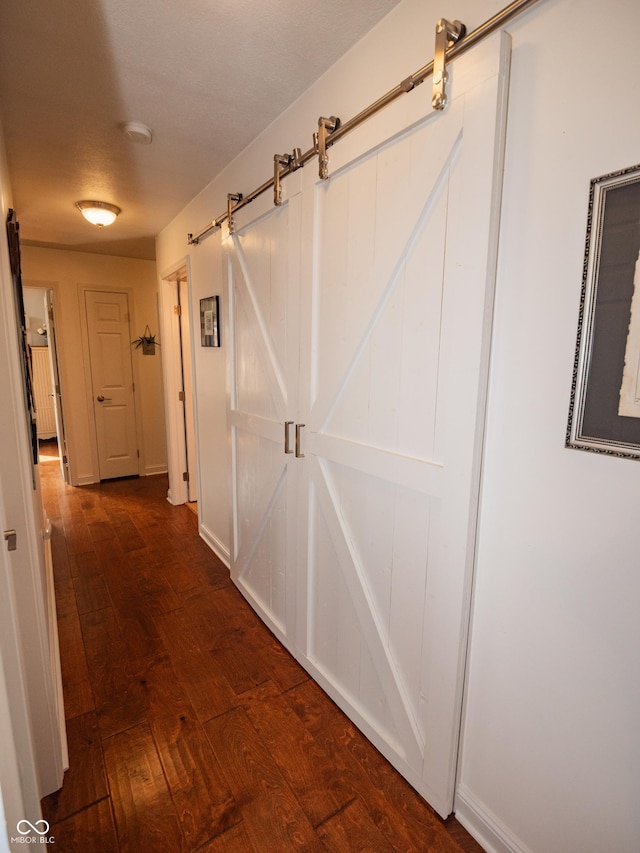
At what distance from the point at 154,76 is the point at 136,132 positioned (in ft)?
1.52

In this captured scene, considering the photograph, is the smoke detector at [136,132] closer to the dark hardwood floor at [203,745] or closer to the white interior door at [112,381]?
the dark hardwood floor at [203,745]

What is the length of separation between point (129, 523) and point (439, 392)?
3322 mm

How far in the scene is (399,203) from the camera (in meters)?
1.25

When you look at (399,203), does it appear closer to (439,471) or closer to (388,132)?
(388,132)

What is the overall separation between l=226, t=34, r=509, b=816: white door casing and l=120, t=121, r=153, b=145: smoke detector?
0.66m

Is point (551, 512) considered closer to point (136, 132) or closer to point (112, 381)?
point (136, 132)

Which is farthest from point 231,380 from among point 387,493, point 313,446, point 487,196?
point 487,196

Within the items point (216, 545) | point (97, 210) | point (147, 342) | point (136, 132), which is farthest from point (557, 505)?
point (147, 342)

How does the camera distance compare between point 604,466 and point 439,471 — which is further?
point 439,471

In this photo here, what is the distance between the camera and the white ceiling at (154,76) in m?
1.31

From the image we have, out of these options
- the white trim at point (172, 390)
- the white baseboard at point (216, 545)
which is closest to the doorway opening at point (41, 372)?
the white trim at point (172, 390)

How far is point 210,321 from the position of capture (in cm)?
280

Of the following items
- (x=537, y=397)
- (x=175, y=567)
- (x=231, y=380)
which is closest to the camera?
(x=537, y=397)

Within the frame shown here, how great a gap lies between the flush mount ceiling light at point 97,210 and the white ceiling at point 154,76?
1.00 feet
